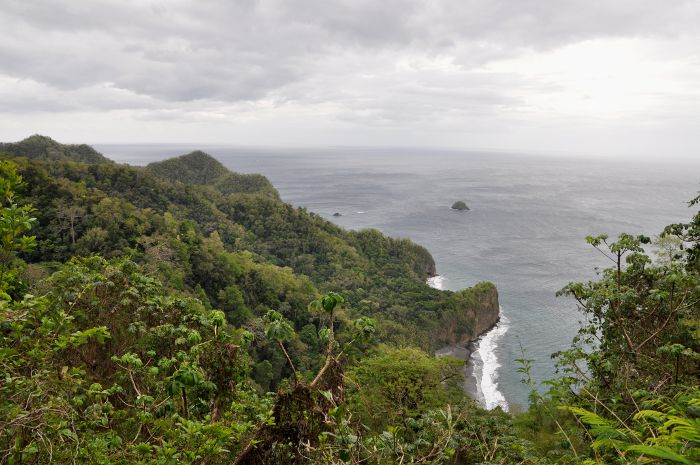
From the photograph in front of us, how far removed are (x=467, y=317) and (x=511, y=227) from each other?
44776 millimetres

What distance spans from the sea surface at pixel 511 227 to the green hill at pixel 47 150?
174 feet

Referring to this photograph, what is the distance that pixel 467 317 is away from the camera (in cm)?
4606

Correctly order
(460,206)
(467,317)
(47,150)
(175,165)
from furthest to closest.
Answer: (175,165)
(460,206)
(47,150)
(467,317)

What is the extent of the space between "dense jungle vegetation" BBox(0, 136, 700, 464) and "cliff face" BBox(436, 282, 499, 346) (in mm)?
2956

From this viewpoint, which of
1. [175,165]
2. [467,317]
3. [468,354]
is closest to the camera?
[468,354]

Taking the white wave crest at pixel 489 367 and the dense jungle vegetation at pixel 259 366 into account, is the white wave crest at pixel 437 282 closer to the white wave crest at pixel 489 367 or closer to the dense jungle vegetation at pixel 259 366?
the white wave crest at pixel 489 367

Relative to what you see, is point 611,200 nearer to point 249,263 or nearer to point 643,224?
point 643,224

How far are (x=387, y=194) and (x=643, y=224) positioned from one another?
68.7 metres

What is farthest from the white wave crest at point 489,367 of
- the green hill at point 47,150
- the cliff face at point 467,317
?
the green hill at point 47,150

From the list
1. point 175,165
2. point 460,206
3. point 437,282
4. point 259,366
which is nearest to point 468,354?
point 437,282

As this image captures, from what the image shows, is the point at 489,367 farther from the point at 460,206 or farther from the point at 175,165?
the point at 175,165

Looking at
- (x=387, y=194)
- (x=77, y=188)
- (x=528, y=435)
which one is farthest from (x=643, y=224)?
(x=77, y=188)

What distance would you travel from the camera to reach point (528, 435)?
538 inches

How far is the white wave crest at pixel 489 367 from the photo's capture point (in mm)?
33191
